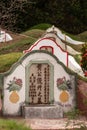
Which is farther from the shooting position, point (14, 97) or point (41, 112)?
point (14, 97)

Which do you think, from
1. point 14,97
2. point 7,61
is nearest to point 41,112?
point 14,97

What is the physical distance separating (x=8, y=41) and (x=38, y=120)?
15233 mm

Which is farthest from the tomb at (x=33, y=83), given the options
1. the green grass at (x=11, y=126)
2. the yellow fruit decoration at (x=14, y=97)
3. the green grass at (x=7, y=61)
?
the green grass at (x=11, y=126)

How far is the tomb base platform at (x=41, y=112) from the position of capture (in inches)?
543

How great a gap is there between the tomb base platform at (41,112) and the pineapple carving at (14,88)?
1.78 ft

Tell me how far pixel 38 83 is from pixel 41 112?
2.58ft

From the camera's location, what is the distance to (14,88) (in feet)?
47.3

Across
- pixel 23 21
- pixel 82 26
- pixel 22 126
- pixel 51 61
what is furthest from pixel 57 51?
pixel 82 26

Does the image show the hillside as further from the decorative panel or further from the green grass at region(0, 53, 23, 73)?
the decorative panel

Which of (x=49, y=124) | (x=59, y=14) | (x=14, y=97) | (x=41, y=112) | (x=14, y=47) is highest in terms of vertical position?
(x=59, y=14)

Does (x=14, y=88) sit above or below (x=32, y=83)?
below

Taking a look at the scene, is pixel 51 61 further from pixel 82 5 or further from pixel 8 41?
pixel 82 5

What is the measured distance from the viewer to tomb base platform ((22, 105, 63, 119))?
543 inches

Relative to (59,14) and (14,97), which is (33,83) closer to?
(14,97)
